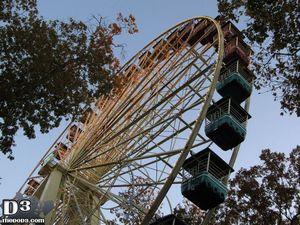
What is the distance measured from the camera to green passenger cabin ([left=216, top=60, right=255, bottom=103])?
20.5m

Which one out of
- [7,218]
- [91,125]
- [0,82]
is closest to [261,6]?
[0,82]

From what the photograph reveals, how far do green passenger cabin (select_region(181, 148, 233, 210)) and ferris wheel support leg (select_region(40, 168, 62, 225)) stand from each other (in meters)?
4.79

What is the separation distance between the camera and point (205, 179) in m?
16.8

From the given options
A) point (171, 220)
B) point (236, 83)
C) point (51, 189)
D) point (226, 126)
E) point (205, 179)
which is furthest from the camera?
point (236, 83)

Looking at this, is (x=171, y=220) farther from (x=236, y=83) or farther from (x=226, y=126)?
(x=236, y=83)

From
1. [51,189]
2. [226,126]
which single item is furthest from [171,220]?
[51,189]

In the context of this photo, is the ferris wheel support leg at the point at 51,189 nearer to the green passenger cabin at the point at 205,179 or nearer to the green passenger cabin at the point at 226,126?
the green passenger cabin at the point at 205,179

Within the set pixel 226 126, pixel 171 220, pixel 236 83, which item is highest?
pixel 236 83

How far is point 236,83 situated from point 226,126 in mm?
2615

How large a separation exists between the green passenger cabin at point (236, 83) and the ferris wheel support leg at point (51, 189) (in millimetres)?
6980

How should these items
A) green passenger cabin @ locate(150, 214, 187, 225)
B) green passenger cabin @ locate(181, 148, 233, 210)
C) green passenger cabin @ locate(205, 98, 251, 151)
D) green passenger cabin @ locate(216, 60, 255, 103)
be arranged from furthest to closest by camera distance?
1. green passenger cabin @ locate(216, 60, 255, 103)
2. green passenger cabin @ locate(205, 98, 251, 151)
3. green passenger cabin @ locate(150, 214, 187, 225)
4. green passenger cabin @ locate(181, 148, 233, 210)

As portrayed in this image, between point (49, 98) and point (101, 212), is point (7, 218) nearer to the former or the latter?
point (49, 98)

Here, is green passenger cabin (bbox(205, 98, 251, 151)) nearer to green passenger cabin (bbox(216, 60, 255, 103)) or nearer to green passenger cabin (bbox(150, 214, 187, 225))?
green passenger cabin (bbox(216, 60, 255, 103))

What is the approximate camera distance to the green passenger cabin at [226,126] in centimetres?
1852
